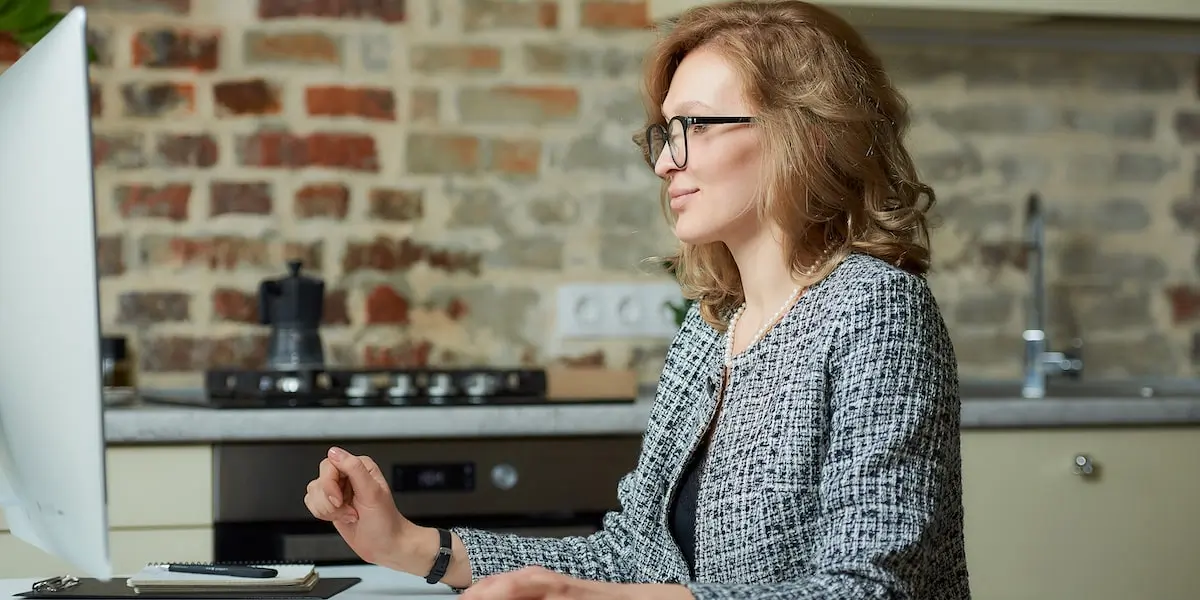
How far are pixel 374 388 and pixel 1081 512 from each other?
1.32 metres

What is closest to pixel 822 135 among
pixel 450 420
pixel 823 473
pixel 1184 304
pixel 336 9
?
pixel 823 473

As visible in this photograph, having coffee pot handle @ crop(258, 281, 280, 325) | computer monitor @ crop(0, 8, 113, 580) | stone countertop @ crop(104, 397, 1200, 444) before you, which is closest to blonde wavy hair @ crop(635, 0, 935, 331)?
computer monitor @ crop(0, 8, 113, 580)

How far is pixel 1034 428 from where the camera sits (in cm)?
237

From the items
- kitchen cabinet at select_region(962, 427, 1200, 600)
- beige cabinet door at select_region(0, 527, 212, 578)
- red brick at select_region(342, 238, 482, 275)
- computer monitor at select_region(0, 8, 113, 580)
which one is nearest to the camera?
computer monitor at select_region(0, 8, 113, 580)

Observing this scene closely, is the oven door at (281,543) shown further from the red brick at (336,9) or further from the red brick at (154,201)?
the red brick at (336,9)

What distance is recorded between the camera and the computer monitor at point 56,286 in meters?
0.71

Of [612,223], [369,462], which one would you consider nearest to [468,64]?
[612,223]

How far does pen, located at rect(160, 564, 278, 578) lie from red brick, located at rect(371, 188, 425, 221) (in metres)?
1.62

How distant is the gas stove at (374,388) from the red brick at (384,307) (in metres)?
0.45

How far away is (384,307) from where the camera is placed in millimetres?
2818

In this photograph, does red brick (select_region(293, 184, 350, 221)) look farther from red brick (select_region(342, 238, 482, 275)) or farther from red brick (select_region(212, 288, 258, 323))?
red brick (select_region(212, 288, 258, 323))

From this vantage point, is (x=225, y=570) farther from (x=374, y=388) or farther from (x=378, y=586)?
(x=374, y=388)

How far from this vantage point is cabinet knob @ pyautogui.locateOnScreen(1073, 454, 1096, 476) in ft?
7.75

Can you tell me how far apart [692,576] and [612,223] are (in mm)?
1619
